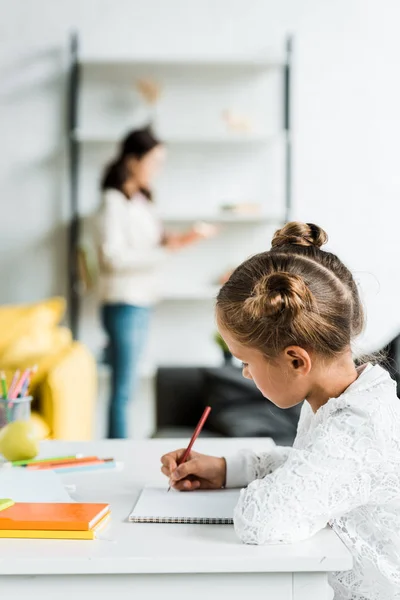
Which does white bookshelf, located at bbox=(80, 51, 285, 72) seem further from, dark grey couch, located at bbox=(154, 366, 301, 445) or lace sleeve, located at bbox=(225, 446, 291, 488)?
lace sleeve, located at bbox=(225, 446, 291, 488)

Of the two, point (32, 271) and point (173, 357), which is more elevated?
point (32, 271)

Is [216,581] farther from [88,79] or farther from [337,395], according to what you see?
[88,79]

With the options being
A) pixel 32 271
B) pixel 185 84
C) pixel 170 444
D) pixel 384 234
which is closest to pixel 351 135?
pixel 384 234

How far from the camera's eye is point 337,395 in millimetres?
1075

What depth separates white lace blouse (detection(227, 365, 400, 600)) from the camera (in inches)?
35.1

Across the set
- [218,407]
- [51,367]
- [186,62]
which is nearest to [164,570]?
[218,407]

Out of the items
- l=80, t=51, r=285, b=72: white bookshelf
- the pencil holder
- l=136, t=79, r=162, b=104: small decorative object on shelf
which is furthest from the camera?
l=136, t=79, r=162, b=104: small decorative object on shelf

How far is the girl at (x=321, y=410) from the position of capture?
2.98 feet

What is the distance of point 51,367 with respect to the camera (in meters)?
2.72

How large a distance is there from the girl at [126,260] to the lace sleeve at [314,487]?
254 cm

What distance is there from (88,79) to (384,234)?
1.61 meters

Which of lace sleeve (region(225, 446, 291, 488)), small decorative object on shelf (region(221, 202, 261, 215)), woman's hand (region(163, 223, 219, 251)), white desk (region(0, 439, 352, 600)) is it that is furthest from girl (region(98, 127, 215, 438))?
white desk (region(0, 439, 352, 600))

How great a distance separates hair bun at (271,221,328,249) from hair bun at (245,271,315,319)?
160 millimetres

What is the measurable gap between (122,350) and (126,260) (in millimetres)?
375
